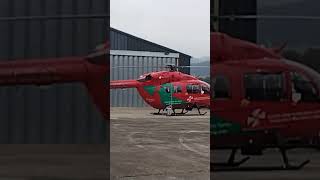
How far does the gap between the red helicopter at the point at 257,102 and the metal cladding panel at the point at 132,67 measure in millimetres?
20962

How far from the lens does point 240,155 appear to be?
4.87 m

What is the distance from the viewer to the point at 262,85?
4977mm

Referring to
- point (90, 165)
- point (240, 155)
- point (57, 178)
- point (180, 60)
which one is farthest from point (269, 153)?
point (180, 60)

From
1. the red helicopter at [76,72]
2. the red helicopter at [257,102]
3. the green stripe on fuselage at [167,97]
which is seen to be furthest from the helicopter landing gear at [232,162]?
the green stripe on fuselage at [167,97]

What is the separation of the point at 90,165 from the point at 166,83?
16443mm

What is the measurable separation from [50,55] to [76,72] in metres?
0.28

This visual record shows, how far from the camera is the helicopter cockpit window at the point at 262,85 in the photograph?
4.95 m

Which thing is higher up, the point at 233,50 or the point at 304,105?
the point at 233,50

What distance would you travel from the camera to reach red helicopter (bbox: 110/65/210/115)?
21.0 m

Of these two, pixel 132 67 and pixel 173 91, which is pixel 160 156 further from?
pixel 132 67

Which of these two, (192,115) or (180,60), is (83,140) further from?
(180,60)

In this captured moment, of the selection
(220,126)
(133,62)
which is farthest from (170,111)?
(220,126)

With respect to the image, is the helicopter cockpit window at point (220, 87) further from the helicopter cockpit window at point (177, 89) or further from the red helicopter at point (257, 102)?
the helicopter cockpit window at point (177, 89)

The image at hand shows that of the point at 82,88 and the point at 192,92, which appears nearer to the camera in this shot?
the point at 82,88
